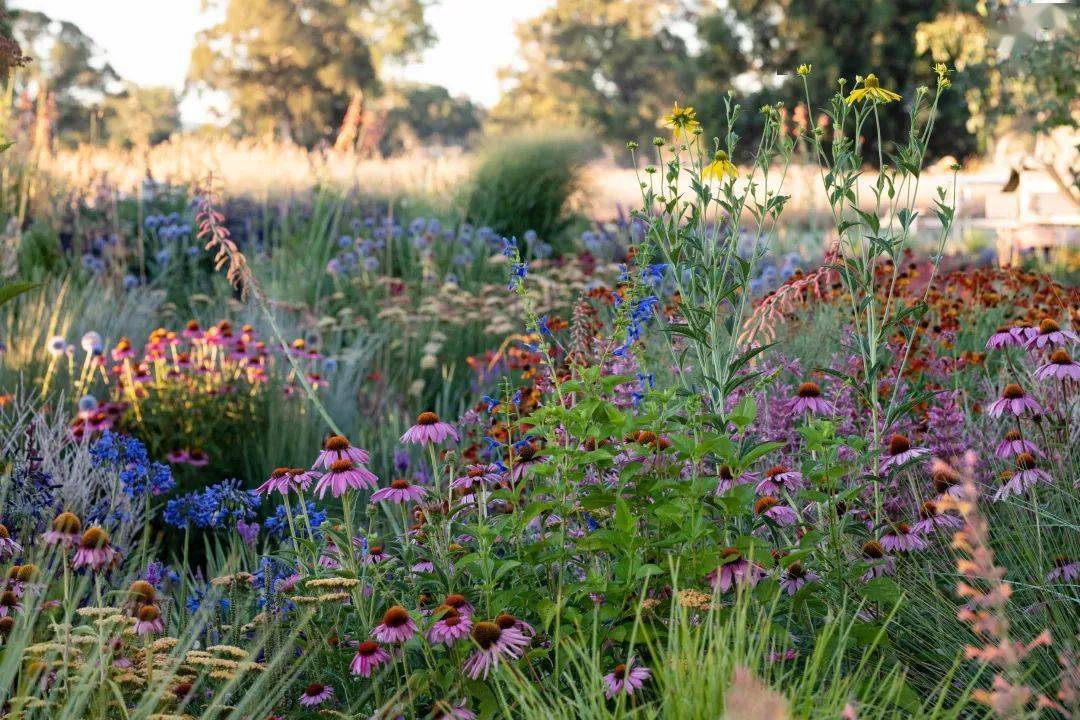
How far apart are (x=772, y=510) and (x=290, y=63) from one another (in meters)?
38.7

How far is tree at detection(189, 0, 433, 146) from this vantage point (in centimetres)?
3750

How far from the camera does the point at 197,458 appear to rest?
178 inches

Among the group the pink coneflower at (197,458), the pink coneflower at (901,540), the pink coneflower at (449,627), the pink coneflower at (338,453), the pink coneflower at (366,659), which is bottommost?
the pink coneflower at (197,458)

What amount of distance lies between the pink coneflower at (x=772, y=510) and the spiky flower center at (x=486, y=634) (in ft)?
2.21

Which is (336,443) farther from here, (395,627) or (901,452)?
(901,452)

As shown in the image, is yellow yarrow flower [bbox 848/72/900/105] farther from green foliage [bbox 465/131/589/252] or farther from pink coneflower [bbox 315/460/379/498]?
green foliage [bbox 465/131/589/252]

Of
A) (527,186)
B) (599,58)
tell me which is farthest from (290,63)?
(527,186)

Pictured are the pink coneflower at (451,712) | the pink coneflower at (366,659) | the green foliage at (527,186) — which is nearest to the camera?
the pink coneflower at (451,712)

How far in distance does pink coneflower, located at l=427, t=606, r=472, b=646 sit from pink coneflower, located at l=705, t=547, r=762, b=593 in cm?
49

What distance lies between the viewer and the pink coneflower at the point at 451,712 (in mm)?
1896

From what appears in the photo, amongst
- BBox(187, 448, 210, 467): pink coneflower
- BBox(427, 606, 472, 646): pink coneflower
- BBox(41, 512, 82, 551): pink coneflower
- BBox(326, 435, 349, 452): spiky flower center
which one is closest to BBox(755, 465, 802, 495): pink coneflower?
BBox(427, 606, 472, 646): pink coneflower

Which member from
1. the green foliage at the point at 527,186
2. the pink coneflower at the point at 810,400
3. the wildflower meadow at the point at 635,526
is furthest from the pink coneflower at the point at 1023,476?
the green foliage at the point at 527,186

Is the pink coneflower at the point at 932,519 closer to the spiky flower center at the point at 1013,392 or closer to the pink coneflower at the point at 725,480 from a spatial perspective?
the spiky flower center at the point at 1013,392

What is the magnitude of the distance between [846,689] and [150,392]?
3.60 meters
